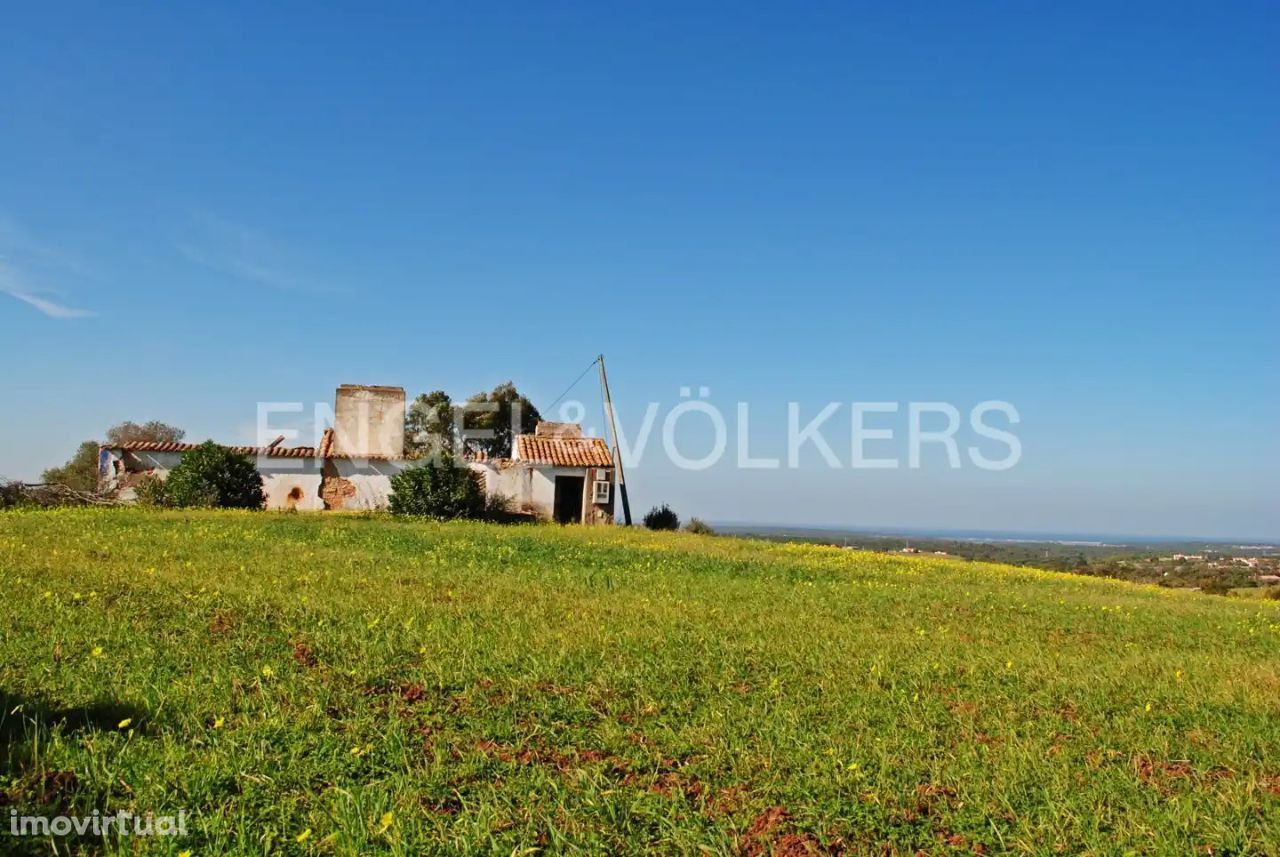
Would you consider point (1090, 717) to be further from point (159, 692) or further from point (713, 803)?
point (159, 692)

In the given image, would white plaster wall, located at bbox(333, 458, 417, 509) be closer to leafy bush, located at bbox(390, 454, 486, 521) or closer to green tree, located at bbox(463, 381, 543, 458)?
leafy bush, located at bbox(390, 454, 486, 521)

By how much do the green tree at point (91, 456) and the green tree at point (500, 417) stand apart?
52.4ft

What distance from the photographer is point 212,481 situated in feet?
89.7

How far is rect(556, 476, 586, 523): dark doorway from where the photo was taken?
34.1m

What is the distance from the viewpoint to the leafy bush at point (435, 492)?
2845 cm

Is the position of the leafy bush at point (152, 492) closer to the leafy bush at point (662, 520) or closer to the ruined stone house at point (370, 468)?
the ruined stone house at point (370, 468)

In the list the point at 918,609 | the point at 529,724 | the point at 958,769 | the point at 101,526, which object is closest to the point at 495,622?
the point at 529,724

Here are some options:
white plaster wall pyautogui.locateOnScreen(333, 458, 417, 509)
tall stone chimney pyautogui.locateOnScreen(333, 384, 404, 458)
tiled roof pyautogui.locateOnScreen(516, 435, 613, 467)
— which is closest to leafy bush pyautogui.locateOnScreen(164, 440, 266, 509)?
white plaster wall pyautogui.locateOnScreen(333, 458, 417, 509)

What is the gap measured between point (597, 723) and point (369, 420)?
30.5 metres

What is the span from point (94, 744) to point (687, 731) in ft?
10.9

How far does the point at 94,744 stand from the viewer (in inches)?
172

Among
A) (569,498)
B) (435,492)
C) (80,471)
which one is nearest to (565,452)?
(569,498)

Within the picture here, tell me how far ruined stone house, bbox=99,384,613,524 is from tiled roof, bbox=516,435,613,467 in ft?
0.14

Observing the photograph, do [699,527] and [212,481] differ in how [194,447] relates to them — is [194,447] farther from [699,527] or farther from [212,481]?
[699,527]
